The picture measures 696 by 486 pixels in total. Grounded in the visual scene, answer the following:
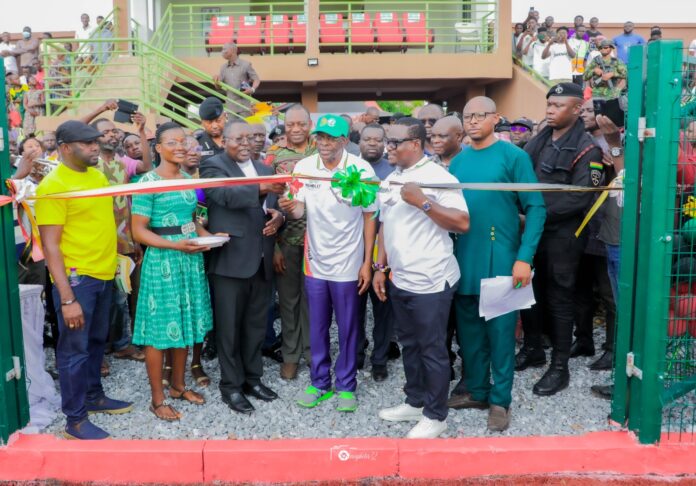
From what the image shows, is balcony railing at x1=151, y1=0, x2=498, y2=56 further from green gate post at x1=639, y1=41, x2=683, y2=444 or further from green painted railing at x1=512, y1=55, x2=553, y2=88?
green gate post at x1=639, y1=41, x2=683, y2=444

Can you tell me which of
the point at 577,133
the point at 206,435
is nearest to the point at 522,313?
the point at 577,133

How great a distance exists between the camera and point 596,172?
4.71 metres

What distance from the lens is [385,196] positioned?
4.11 meters

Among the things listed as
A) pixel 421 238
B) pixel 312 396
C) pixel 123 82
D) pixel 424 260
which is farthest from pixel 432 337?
pixel 123 82

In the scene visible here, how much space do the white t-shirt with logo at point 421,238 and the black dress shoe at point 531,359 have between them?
5.58ft

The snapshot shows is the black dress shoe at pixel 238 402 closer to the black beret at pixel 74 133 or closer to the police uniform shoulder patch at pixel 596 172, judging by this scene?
the black beret at pixel 74 133

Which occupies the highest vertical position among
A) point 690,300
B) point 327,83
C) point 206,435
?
point 327,83

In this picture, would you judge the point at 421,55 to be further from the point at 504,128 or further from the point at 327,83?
the point at 504,128

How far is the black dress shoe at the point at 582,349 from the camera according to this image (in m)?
5.76

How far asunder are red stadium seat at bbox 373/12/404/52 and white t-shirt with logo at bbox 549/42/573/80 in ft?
12.7

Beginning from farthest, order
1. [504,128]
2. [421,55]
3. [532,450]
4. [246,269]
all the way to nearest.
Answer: [421,55] < [504,128] < [246,269] < [532,450]

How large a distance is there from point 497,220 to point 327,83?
13684 millimetres

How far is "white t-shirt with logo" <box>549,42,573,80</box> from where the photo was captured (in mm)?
14914

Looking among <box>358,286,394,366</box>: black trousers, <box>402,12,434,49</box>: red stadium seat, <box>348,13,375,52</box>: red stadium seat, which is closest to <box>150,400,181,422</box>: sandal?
<box>358,286,394,366</box>: black trousers
